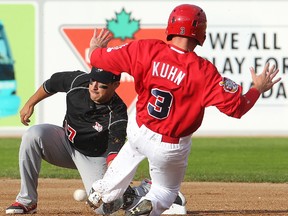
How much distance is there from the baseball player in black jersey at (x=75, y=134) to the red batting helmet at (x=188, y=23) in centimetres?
134

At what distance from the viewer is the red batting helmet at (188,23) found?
5879mm

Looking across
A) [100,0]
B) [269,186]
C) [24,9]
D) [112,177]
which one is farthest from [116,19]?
[112,177]

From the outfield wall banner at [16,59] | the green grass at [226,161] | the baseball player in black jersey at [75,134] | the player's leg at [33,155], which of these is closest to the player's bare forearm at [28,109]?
the baseball player in black jersey at [75,134]

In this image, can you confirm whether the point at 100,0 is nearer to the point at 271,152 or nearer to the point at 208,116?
the point at 208,116

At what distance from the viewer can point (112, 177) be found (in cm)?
609

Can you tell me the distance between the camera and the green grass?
11297mm

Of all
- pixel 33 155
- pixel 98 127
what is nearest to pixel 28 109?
pixel 33 155

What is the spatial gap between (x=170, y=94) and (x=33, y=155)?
1984 millimetres

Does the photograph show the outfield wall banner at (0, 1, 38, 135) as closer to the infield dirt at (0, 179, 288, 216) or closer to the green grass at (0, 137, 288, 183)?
the green grass at (0, 137, 288, 183)

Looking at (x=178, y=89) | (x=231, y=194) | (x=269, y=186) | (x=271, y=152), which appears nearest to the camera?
(x=178, y=89)

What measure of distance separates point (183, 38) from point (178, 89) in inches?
14.5

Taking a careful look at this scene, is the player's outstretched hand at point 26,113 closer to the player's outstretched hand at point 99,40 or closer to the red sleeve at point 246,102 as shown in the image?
the player's outstretched hand at point 99,40

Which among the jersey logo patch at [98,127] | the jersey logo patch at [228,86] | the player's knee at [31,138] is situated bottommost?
the player's knee at [31,138]

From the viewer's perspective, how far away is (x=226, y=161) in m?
13.1
